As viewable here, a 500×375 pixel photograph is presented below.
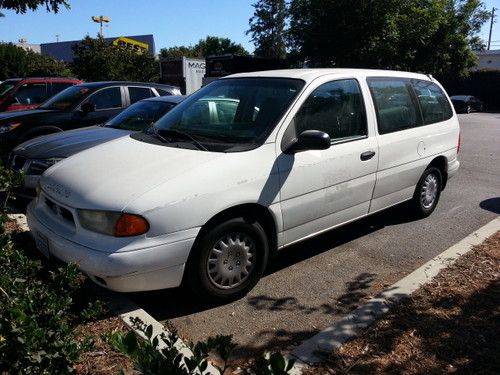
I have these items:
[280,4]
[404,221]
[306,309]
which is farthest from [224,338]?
[280,4]

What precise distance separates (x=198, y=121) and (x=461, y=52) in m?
26.3

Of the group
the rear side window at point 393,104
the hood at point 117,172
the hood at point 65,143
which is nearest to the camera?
the hood at point 117,172

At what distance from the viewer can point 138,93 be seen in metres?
8.97

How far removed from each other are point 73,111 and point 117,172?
194 inches

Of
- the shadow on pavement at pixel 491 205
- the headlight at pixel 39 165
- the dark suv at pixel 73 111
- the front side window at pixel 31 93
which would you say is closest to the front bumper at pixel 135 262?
the headlight at pixel 39 165

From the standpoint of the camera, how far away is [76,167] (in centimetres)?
396

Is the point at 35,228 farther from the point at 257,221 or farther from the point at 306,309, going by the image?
the point at 306,309

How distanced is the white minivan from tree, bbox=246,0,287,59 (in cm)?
5772

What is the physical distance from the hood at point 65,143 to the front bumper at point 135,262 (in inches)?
95.8

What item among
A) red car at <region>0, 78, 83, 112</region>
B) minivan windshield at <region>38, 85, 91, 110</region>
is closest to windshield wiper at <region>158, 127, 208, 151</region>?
minivan windshield at <region>38, 85, 91, 110</region>

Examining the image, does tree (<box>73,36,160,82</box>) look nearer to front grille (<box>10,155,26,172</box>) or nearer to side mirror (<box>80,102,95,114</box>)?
side mirror (<box>80,102,95,114</box>)

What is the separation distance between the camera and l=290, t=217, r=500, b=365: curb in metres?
3.13

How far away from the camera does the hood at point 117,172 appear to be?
3387 millimetres

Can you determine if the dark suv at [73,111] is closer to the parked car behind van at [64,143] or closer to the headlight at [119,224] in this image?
the parked car behind van at [64,143]
